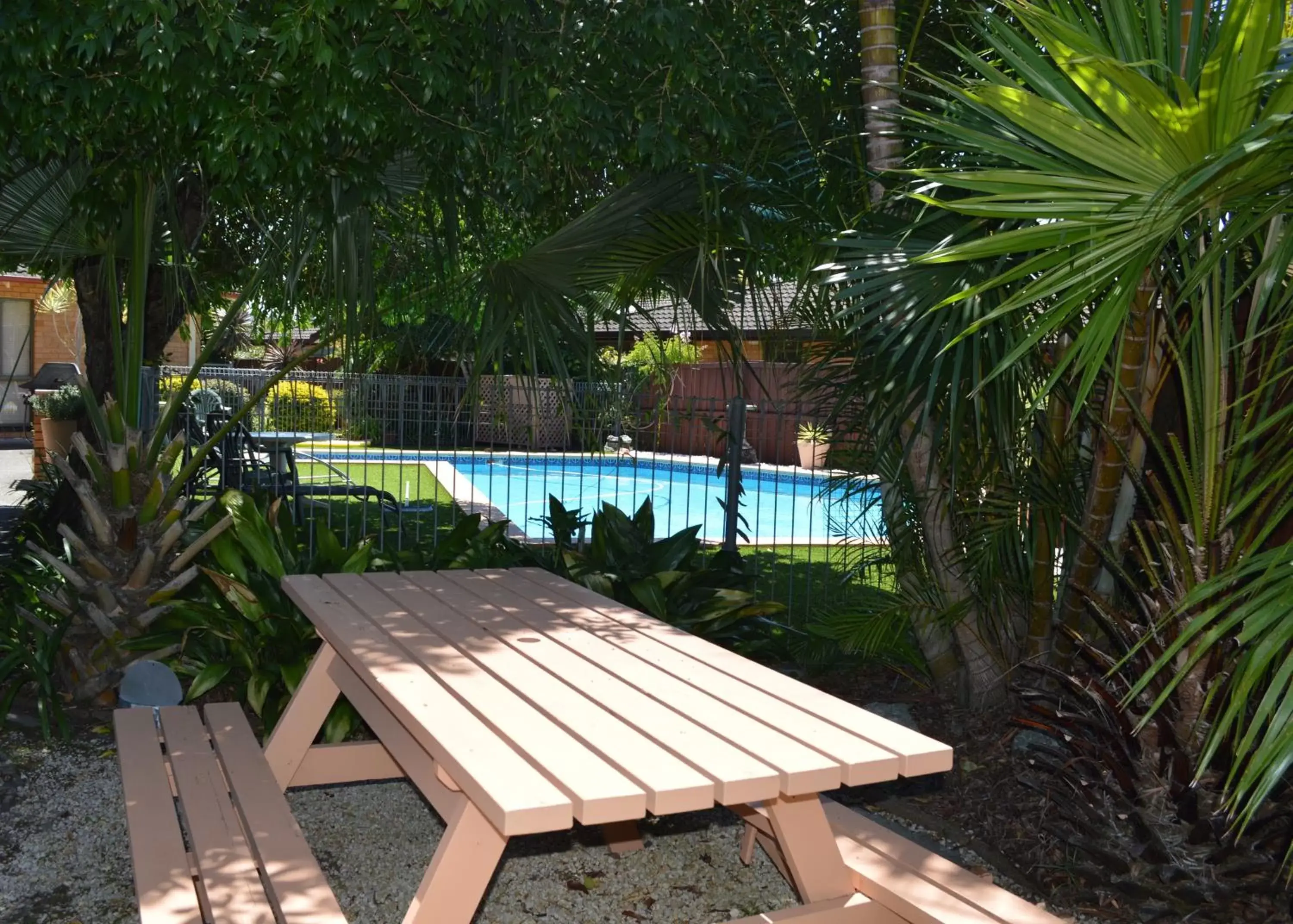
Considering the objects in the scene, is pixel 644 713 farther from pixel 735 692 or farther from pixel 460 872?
pixel 460 872

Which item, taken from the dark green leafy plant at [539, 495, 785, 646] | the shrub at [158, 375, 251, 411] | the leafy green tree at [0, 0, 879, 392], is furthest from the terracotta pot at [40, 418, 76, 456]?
the dark green leafy plant at [539, 495, 785, 646]

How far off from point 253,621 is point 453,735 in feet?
9.12

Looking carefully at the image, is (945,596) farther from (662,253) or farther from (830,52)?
(830,52)

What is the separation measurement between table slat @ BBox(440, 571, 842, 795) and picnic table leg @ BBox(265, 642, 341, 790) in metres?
0.57

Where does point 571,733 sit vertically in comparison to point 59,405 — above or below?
below

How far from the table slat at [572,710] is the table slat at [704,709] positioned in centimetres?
15

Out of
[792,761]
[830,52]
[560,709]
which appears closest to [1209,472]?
[792,761]

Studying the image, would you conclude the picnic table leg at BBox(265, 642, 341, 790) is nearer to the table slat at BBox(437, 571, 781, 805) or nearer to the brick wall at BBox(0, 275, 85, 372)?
the table slat at BBox(437, 571, 781, 805)

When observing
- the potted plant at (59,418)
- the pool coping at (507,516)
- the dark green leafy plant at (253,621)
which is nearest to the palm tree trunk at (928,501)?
the pool coping at (507,516)

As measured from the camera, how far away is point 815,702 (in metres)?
2.68

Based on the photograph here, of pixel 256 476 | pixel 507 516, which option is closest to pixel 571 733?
pixel 507 516

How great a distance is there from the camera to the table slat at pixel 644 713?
2.12 m

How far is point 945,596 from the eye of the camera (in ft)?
16.0

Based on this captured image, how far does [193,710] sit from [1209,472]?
3049 mm
